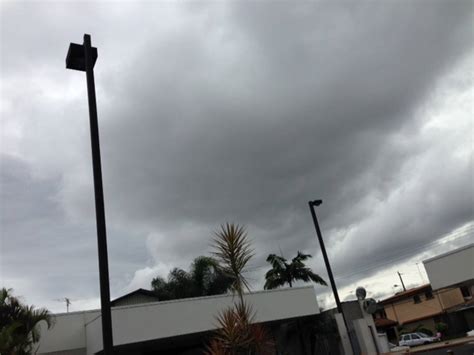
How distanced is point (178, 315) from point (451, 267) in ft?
40.4

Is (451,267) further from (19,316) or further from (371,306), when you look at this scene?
(19,316)

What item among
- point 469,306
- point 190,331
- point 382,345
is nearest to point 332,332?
point 382,345

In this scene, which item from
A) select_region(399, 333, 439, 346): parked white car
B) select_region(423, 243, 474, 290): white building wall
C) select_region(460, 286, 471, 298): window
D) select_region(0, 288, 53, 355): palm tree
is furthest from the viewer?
select_region(460, 286, 471, 298): window

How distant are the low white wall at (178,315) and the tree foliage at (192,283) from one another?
462 cm

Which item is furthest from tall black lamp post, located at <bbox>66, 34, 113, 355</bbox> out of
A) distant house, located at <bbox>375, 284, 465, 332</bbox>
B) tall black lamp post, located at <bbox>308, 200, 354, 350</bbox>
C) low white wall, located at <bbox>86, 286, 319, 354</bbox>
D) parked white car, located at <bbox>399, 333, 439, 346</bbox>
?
distant house, located at <bbox>375, 284, 465, 332</bbox>

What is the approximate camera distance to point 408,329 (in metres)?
48.9

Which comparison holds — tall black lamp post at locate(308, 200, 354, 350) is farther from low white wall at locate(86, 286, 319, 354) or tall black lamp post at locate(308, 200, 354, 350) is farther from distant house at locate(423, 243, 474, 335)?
distant house at locate(423, 243, 474, 335)

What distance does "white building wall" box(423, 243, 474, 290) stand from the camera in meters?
19.1

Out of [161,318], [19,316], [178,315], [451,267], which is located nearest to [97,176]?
[19,316]

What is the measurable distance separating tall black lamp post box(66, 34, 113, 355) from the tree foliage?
65.9ft

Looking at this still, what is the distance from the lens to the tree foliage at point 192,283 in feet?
86.8

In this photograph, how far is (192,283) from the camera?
27.0m

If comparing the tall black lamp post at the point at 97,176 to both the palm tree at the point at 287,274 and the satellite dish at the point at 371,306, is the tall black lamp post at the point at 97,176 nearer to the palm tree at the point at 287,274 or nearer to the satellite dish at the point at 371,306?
the satellite dish at the point at 371,306

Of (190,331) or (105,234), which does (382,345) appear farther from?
(105,234)
